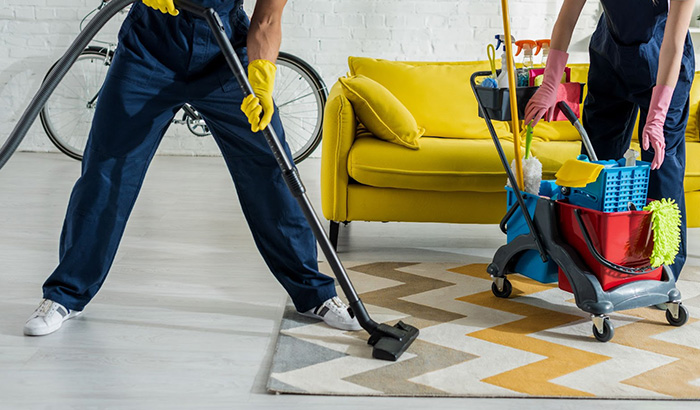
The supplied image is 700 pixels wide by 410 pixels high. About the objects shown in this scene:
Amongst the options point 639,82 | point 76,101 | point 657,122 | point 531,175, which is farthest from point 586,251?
point 76,101

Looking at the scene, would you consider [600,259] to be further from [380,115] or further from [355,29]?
[355,29]

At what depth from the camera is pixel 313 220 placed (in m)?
1.83

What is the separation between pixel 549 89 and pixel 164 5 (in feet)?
3.69

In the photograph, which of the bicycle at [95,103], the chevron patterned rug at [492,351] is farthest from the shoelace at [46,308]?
the bicycle at [95,103]

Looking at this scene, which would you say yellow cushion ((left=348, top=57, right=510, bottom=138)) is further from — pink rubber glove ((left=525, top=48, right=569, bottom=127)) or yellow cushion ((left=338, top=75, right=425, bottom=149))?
pink rubber glove ((left=525, top=48, right=569, bottom=127))

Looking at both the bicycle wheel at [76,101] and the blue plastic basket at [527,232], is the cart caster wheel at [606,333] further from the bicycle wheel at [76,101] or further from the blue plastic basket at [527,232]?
the bicycle wheel at [76,101]

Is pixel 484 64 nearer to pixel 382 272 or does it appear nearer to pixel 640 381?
pixel 382 272

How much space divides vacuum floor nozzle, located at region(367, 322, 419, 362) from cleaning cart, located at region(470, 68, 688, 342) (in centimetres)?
47

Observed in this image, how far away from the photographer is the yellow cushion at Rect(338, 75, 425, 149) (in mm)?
2879

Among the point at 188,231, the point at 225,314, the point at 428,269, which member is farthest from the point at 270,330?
the point at 188,231

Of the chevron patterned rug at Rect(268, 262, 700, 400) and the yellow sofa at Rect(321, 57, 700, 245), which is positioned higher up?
the yellow sofa at Rect(321, 57, 700, 245)

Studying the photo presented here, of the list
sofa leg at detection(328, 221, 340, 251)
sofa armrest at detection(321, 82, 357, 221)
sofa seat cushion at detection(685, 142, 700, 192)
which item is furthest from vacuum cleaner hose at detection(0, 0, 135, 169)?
sofa seat cushion at detection(685, 142, 700, 192)

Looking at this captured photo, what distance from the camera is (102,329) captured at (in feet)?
6.76

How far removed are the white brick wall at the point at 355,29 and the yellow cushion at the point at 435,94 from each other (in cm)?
162
